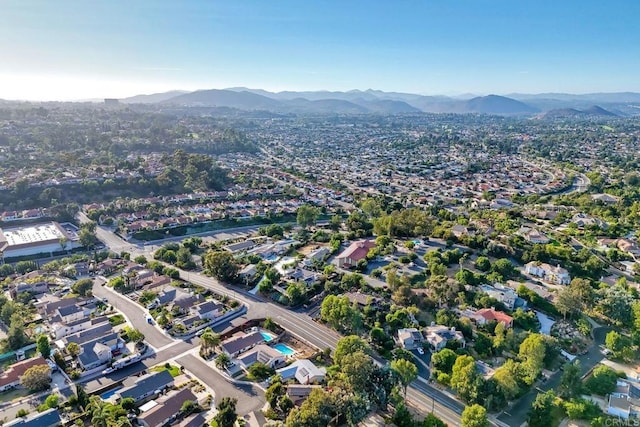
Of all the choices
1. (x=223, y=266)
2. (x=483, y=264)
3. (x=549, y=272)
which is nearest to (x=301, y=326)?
(x=223, y=266)

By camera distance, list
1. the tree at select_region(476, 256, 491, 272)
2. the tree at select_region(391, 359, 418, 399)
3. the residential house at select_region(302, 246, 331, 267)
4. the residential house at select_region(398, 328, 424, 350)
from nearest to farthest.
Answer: the tree at select_region(391, 359, 418, 399)
the residential house at select_region(398, 328, 424, 350)
the tree at select_region(476, 256, 491, 272)
the residential house at select_region(302, 246, 331, 267)

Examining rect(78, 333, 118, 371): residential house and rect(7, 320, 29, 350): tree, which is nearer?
rect(78, 333, 118, 371): residential house

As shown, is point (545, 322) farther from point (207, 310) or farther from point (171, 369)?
point (171, 369)

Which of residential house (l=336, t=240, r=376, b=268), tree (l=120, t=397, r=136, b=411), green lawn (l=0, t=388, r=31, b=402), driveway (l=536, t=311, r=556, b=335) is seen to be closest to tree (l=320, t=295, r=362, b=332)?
residential house (l=336, t=240, r=376, b=268)

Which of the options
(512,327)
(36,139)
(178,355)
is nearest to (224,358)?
(178,355)

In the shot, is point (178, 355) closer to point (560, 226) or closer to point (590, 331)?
point (590, 331)

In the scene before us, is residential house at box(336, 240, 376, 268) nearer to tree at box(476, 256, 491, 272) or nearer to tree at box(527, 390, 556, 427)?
tree at box(476, 256, 491, 272)

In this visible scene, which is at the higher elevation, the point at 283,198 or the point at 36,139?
the point at 36,139
